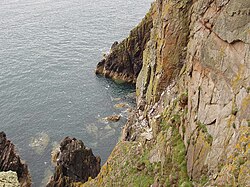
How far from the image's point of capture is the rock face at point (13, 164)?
168 ft

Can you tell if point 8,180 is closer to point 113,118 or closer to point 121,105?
point 113,118

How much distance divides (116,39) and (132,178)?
78.7 m

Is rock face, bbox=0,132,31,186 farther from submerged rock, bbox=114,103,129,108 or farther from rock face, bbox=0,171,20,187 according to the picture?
submerged rock, bbox=114,103,129,108

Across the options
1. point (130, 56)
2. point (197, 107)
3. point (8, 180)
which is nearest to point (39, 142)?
point (8, 180)

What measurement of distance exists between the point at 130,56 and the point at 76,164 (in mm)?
37486

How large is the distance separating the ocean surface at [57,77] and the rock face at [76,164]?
3986 mm

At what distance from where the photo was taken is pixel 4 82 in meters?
80.8

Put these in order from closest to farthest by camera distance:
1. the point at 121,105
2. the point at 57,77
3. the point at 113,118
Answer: the point at 113,118
the point at 121,105
the point at 57,77

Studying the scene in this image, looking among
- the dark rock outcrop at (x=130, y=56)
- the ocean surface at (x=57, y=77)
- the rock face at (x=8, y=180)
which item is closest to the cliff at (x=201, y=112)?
the rock face at (x=8, y=180)

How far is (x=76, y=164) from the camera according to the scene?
5144 cm

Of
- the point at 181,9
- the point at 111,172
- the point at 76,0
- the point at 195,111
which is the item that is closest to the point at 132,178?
the point at 111,172

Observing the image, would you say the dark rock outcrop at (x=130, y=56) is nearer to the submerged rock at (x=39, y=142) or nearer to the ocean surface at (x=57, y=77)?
the ocean surface at (x=57, y=77)

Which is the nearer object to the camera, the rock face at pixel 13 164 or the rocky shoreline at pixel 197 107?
the rocky shoreline at pixel 197 107

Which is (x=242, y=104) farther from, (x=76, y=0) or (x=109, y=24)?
(x=76, y=0)
